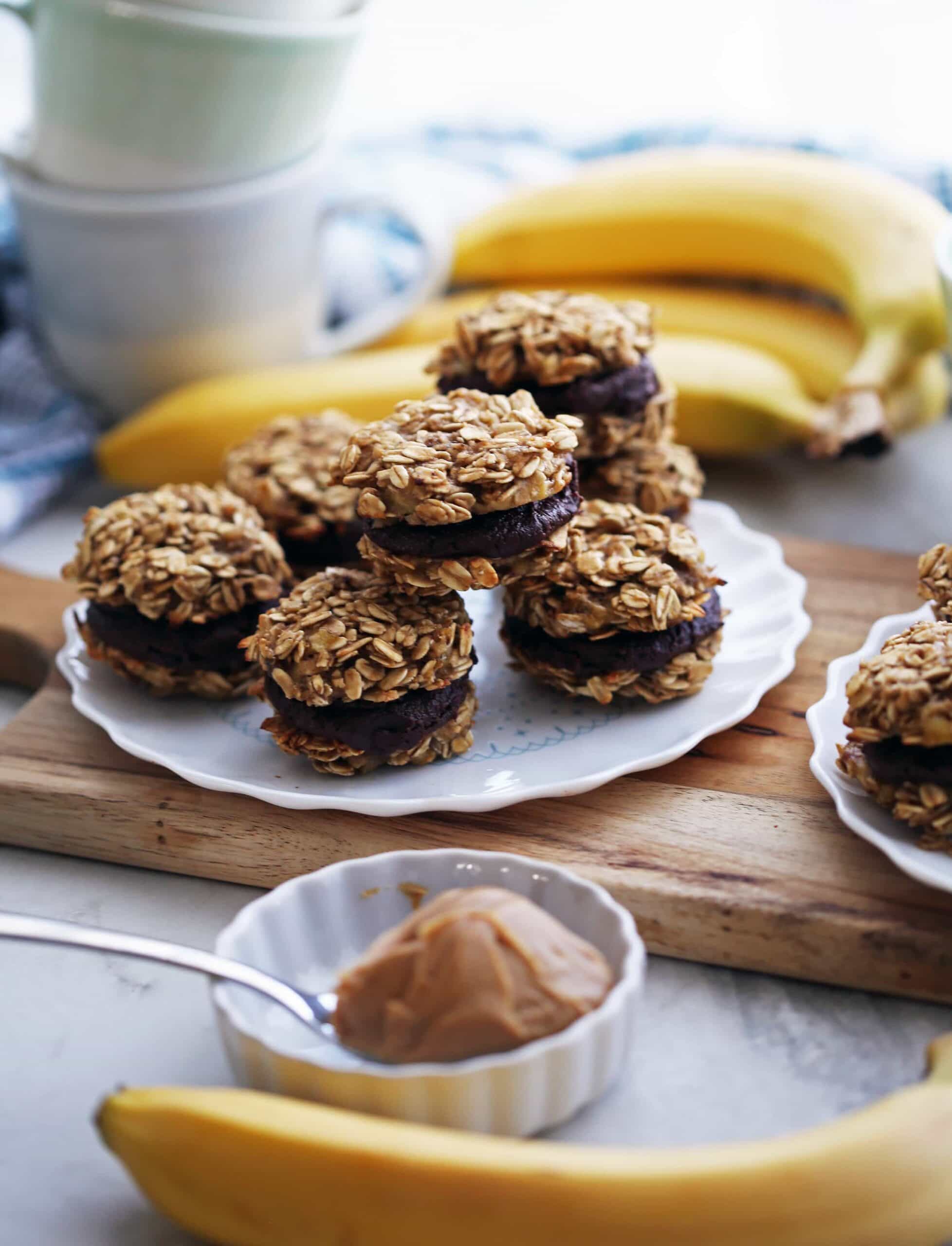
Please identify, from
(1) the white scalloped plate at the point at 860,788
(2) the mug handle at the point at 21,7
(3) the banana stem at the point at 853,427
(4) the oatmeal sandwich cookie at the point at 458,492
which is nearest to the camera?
(1) the white scalloped plate at the point at 860,788

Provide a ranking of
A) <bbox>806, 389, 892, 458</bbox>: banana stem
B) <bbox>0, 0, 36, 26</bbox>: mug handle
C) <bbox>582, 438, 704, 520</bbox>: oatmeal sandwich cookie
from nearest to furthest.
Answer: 1. <bbox>582, 438, 704, 520</bbox>: oatmeal sandwich cookie
2. <bbox>806, 389, 892, 458</bbox>: banana stem
3. <bbox>0, 0, 36, 26</bbox>: mug handle

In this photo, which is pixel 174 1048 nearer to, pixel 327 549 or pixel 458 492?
pixel 458 492

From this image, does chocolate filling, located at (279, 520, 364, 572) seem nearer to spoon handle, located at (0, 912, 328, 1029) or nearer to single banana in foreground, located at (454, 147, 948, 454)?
spoon handle, located at (0, 912, 328, 1029)

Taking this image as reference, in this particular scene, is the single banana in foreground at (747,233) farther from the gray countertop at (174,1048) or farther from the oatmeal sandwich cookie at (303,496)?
the gray countertop at (174,1048)

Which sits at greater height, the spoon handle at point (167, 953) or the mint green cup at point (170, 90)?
the mint green cup at point (170, 90)

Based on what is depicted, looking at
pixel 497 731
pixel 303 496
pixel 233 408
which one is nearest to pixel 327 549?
pixel 303 496

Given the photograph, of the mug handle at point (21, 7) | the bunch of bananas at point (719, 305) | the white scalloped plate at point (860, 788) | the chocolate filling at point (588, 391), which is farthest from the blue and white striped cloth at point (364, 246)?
the white scalloped plate at point (860, 788)

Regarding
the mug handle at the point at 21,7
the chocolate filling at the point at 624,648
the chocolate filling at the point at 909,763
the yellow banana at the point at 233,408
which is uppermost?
the mug handle at the point at 21,7

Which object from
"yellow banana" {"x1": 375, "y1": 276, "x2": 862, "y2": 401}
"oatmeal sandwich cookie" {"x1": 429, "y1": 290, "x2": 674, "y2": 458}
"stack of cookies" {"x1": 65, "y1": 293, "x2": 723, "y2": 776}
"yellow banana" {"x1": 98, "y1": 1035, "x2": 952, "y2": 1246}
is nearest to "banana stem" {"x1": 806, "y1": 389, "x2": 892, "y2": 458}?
"yellow banana" {"x1": 375, "y1": 276, "x2": 862, "y2": 401}
